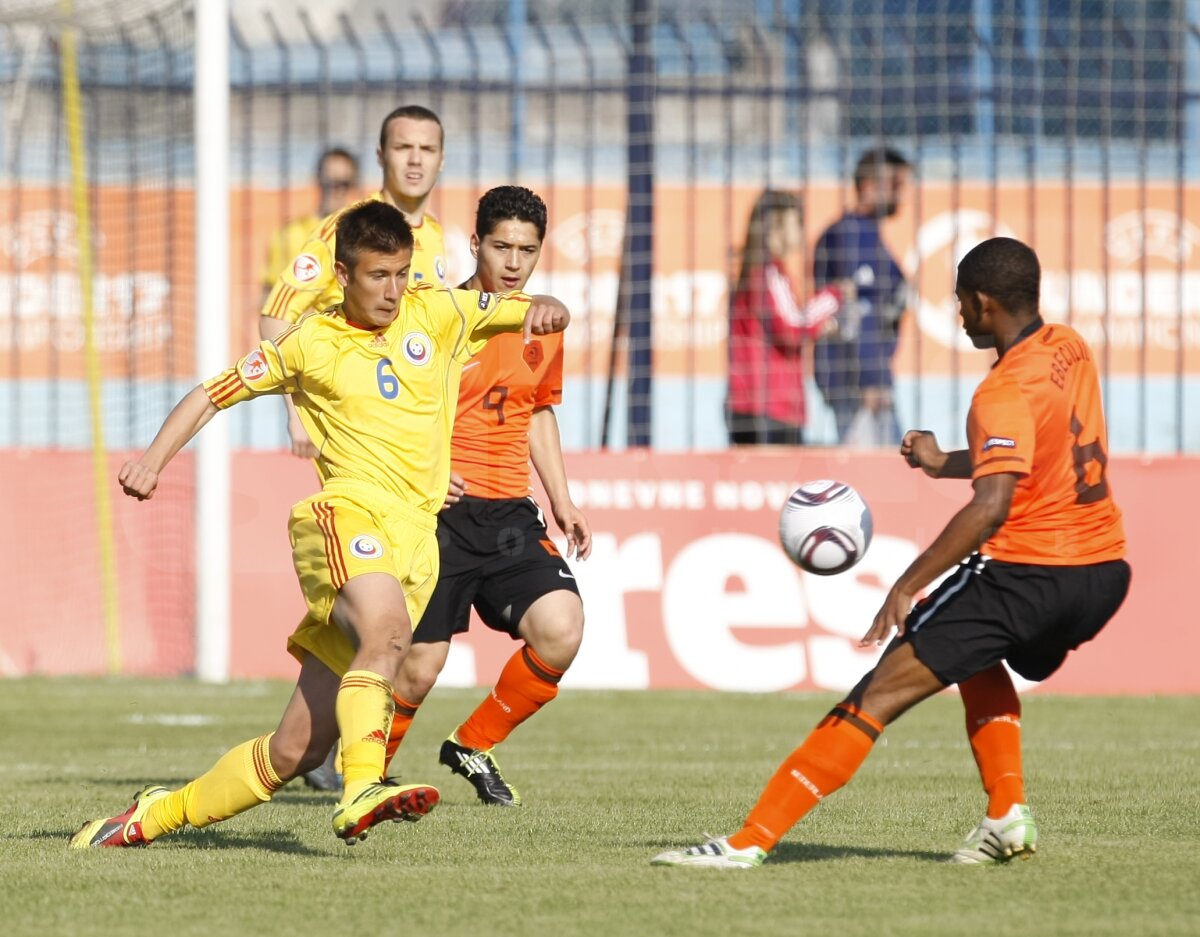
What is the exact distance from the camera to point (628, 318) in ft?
41.8

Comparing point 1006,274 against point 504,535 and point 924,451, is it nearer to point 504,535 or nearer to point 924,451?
point 924,451

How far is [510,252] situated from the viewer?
7.37m

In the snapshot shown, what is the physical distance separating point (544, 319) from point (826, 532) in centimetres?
111

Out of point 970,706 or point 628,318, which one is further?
point 628,318

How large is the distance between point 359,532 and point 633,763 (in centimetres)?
325

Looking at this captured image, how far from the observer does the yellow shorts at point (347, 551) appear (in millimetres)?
5805

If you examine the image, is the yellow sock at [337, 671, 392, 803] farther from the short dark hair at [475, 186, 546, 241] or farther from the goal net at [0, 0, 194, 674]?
the goal net at [0, 0, 194, 674]

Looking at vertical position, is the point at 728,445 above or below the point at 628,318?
below

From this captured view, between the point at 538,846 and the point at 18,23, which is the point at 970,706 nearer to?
the point at 538,846

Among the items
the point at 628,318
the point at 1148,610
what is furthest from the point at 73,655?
the point at 1148,610

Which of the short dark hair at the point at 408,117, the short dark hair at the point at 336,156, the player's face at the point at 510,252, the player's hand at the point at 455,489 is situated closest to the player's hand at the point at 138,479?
the player's hand at the point at 455,489

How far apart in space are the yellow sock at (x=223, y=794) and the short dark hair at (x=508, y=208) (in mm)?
2246

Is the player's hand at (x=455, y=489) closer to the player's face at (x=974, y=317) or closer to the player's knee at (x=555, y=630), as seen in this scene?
the player's knee at (x=555, y=630)

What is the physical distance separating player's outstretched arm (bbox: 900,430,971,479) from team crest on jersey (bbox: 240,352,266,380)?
185cm
